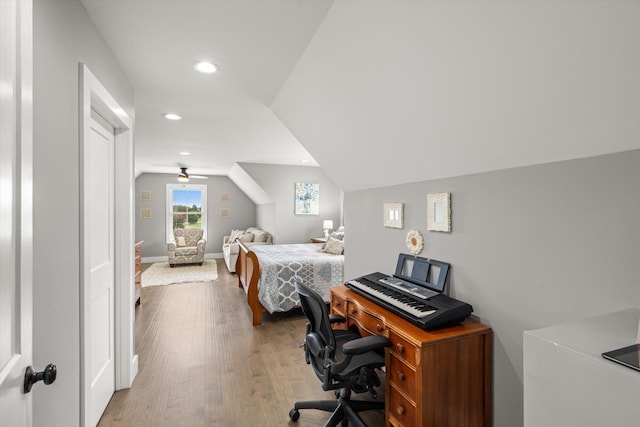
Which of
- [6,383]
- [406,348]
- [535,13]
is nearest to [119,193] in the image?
[6,383]

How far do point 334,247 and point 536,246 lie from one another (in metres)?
3.53

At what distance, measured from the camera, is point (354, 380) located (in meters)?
1.69

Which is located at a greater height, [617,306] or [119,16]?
[119,16]

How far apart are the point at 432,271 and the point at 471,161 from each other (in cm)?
71

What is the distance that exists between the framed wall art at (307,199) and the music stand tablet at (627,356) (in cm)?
638

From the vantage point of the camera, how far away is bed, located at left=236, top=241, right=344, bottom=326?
3.80 m

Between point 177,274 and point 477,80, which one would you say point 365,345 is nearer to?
point 477,80

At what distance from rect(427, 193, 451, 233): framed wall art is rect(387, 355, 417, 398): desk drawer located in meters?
0.79

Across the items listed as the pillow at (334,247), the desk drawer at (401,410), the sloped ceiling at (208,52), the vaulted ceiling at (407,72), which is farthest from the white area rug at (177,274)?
the desk drawer at (401,410)

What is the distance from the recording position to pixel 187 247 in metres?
7.65

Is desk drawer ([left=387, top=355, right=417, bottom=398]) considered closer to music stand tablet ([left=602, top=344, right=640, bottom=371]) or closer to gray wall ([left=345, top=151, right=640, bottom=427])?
gray wall ([left=345, top=151, right=640, bottom=427])

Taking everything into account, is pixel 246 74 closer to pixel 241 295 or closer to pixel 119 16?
pixel 119 16

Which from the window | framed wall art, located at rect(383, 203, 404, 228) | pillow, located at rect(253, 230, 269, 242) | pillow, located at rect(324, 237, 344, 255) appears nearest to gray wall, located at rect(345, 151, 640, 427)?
framed wall art, located at rect(383, 203, 404, 228)

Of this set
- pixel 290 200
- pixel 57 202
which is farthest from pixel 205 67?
pixel 290 200
